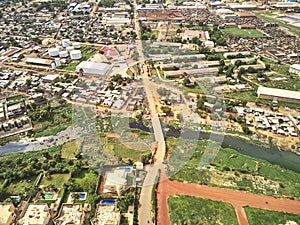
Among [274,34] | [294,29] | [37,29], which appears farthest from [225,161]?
[37,29]

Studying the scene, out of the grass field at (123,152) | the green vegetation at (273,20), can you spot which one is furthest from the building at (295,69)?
the grass field at (123,152)

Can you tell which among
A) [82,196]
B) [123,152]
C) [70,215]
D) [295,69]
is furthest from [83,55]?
[295,69]

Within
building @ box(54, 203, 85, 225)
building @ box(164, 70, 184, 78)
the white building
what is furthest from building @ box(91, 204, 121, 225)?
the white building

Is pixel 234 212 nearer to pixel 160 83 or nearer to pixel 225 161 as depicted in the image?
pixel 225 161

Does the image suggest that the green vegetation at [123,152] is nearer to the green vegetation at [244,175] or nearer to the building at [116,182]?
the building at [116,182]

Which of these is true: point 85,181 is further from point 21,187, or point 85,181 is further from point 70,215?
point 21,187

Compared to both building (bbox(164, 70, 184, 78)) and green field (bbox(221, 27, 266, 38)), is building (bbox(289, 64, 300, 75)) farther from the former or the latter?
building (bbox(164, 70, 184, 78))
